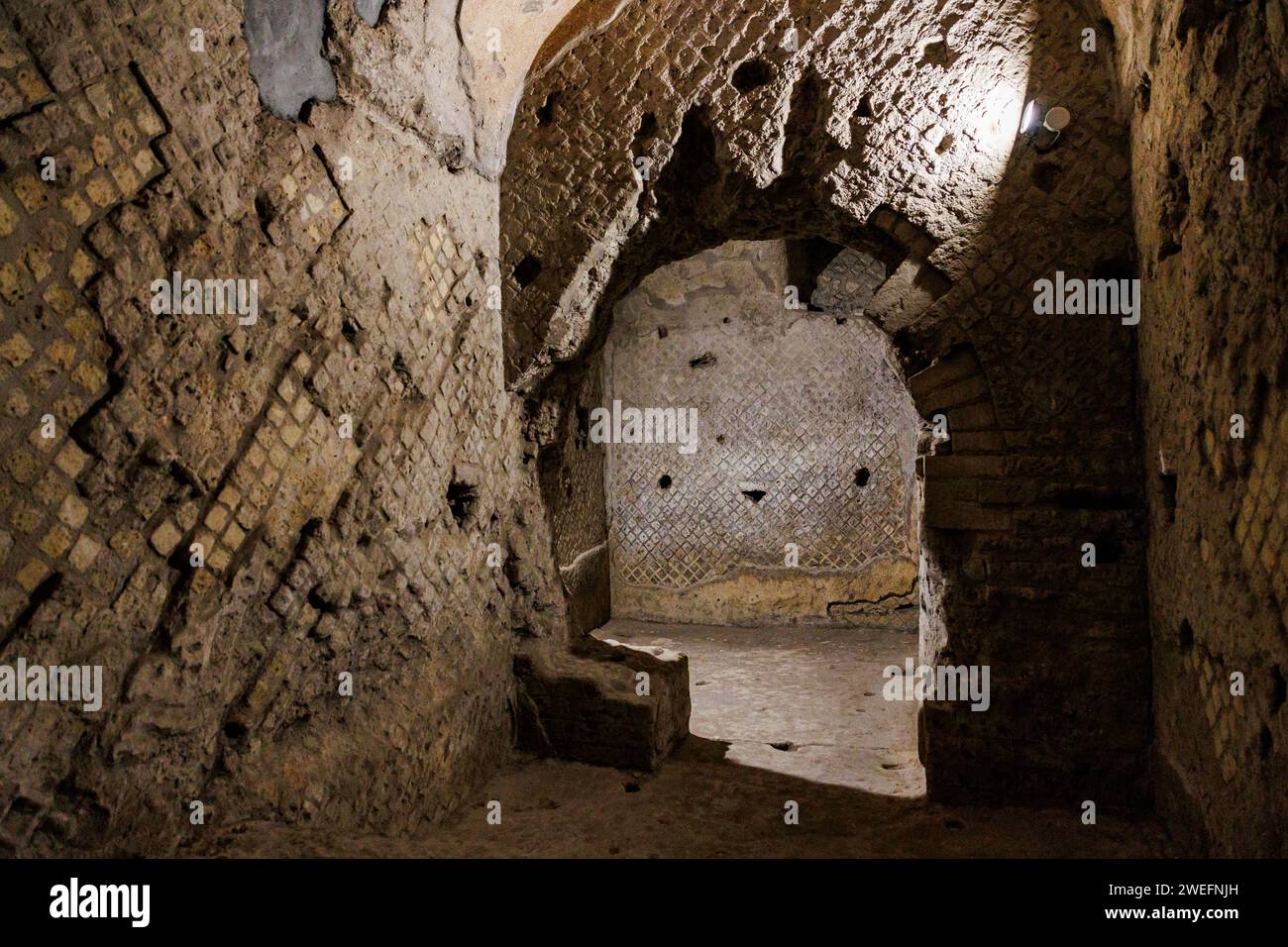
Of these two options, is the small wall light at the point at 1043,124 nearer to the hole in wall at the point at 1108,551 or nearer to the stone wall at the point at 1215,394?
the stone wall at the point at 1215,394

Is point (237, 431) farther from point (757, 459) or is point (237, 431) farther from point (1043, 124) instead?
point (757, 459)

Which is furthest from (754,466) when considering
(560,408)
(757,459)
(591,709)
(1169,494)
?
(1169,494)

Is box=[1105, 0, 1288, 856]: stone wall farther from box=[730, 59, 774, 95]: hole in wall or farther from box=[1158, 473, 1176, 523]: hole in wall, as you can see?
box=[730, 59, 774, 95]: hole in wall

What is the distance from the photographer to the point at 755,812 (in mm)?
3381

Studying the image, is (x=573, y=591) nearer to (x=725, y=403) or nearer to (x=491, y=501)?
(x=725, y=403)

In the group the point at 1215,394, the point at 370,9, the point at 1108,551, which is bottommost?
the point at 1108,551

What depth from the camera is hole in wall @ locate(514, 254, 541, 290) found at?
3.76 metres

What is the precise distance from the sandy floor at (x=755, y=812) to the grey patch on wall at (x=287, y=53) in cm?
196

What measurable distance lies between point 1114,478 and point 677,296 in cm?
437

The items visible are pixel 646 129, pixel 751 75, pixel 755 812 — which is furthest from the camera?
pixel 646 129

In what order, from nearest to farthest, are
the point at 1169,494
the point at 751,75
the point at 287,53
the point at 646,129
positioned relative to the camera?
the point at 287,53 → the point at 1169,494 → the point at 751,75 → the point at 646,129

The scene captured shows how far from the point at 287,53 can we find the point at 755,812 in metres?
2.98

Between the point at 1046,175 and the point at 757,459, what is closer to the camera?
the point at 1046,175
